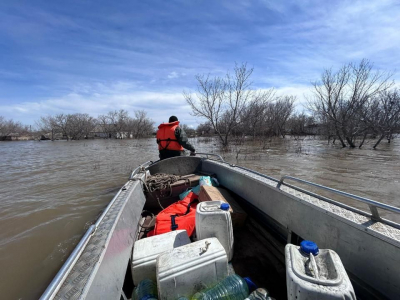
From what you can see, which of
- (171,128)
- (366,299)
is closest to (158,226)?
(366,299)

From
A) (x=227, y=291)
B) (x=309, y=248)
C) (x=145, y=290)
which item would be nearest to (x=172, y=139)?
(x=145, y=290)

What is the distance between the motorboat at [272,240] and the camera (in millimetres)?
1237

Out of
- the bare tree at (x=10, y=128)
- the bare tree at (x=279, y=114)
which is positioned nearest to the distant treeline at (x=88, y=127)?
the bare tree at (x=10, y=128)

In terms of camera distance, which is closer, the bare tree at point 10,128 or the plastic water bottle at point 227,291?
the plastic water bottle at point 227,291

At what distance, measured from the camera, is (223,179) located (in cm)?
396

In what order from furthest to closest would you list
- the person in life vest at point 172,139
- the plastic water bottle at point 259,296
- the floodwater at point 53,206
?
Answer: the person in life vest at point 172,139
the floodwater at point 53,206
the plastic water bottle at point 259,296

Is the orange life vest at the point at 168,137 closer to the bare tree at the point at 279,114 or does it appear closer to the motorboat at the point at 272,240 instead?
the motorboat at the point at 272,240

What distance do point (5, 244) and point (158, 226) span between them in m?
2.78

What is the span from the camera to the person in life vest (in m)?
4.81

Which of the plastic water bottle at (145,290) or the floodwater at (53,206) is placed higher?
the plastic water bottle at (145,290)

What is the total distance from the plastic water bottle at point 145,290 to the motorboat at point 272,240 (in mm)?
109

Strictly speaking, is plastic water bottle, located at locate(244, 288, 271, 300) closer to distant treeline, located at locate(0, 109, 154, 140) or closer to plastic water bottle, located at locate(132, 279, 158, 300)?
plastic water bottle, located at locate(132, 279, 158, 300)

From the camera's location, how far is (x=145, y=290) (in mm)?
1628

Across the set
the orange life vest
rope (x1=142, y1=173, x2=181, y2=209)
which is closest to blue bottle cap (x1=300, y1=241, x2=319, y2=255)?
rope (x1=142, y1=173, x2=181, y2=209)
